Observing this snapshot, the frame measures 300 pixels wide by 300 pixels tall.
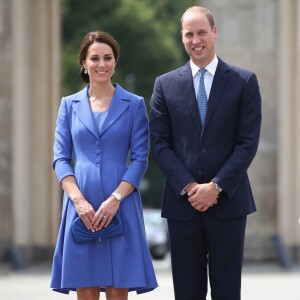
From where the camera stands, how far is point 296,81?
17609 millimetres

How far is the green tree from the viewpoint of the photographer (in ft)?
134

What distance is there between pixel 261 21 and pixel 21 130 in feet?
13.1

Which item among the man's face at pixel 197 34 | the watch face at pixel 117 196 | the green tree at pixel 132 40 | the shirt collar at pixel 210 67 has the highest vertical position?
the green tree at pixel 132 40

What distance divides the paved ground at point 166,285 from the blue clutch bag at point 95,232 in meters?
4.87

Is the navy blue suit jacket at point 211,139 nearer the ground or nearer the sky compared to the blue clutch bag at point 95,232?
nearer the sky

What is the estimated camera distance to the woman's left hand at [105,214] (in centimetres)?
685

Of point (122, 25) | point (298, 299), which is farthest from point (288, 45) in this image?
point (122, 25)

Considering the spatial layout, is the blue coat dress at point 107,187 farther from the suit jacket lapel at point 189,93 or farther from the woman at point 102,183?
the suit jacket lapel at point 189,93

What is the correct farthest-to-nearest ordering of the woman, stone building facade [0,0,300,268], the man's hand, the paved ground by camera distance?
1. stone building facade [0,0,300,268]
2. the paved ground
3. the woman
4. the man's hand

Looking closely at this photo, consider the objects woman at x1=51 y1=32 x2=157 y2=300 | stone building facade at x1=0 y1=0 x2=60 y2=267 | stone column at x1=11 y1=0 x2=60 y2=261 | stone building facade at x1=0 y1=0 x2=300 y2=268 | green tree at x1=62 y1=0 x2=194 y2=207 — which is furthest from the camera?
green tree at x1=62 y1=0 x2=194 y2=207

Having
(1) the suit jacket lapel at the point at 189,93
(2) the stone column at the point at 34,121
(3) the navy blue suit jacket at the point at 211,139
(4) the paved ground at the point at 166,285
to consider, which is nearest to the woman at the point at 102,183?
(3) the navy blue suit jacket at the point at 211,139

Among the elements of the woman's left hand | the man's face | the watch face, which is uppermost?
the man's face

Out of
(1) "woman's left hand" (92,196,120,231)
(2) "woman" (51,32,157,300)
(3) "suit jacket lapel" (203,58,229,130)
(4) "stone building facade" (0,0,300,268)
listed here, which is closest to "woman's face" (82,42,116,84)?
(2) "woman" (51,32,157,300)

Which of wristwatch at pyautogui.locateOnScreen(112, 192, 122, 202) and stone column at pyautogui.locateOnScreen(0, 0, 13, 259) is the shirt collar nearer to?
wristwatch at pyautogui.locateOnScreen(112, 192, 122, 202)
